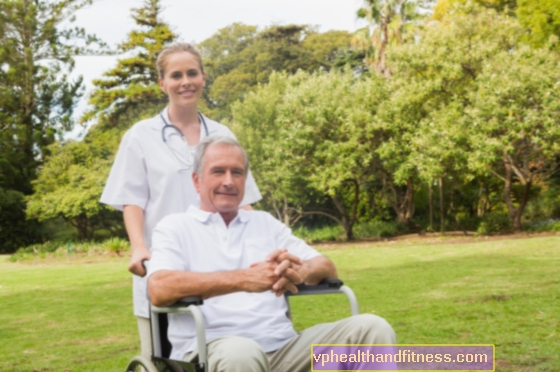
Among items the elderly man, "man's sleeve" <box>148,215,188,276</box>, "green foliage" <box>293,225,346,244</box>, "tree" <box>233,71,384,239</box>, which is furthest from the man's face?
"green foliage" <box>293,225,346,244</box>

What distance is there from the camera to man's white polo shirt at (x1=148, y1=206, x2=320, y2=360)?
2.67 m

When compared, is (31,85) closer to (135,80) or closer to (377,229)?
(135,80)

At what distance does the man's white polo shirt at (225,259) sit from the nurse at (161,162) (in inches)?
12.7

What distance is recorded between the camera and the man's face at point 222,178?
2807mm

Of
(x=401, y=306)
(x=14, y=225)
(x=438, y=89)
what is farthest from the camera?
(x=14, y=225)

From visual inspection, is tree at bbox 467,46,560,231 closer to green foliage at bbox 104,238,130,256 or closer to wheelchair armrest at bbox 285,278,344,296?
green foliage at bbox 104,238,130,256

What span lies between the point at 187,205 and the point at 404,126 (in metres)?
16.5

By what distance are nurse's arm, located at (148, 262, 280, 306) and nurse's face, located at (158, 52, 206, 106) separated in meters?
0.84

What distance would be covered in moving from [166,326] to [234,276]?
46 cm

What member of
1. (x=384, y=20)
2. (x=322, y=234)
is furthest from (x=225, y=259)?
(x=384, y=20)

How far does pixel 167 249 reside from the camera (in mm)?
2725

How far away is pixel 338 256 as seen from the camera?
16406 mm

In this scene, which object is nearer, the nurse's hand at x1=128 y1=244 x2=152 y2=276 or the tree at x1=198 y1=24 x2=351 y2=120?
the nurse's hand at x1=128 y1=244 x2=152 y2=276

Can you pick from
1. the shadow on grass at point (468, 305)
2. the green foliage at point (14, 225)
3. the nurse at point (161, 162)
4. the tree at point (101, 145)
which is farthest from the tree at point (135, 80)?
the nurse at point (161, 162)
